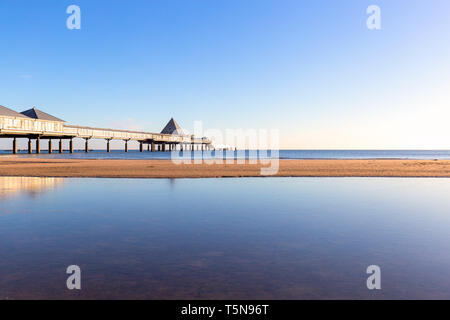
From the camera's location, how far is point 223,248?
6.92 m

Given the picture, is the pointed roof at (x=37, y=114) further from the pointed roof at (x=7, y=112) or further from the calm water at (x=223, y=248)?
the calm water at (x=223, y=248)

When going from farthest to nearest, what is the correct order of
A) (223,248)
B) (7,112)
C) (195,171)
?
(7,112) < (195,171) < (223,248)

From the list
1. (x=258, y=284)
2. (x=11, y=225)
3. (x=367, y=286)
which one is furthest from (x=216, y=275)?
(x=11, y=225)

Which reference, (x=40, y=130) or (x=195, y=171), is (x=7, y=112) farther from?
(x=195, y=171)

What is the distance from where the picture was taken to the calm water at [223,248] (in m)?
4.88

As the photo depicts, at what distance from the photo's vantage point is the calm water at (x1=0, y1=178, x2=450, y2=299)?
16.0 feet
